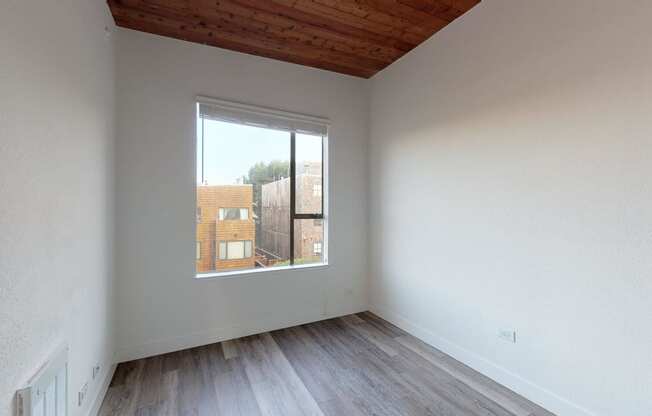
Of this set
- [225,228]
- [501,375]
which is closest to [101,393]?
[225,228]

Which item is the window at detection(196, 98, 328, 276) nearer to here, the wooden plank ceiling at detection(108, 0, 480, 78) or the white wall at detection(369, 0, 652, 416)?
the wooden plank ceiling at detection(108, 0, 480, 78)

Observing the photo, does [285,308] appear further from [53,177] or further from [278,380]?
[53,177]

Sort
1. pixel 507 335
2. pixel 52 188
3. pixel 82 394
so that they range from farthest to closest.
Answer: pixel 507 335
pixel 82 394
pixel 52 188

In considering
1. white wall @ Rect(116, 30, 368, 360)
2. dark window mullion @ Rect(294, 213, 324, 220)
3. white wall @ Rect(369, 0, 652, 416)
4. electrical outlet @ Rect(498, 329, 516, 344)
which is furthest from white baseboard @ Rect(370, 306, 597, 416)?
dark window mullion @ Rect(294, 213, 324, 220)

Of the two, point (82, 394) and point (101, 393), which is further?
point (101, 393)

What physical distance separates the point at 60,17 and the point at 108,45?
1012 mm

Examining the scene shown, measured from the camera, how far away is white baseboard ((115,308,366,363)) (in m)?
2.52

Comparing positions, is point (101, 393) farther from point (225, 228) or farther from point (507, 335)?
point (507, 335)

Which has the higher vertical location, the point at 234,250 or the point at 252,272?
the point at 234,250

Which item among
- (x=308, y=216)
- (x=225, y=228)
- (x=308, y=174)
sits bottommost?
(x=225, y=228)

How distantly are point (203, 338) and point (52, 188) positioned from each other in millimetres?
2017

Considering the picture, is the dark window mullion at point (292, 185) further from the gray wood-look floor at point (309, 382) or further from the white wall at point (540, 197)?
the white wall at point (540, 197)

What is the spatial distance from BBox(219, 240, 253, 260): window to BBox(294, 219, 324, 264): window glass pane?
Answer: 56 cm

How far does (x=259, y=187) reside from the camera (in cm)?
316
